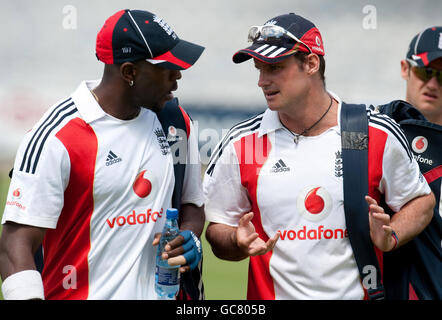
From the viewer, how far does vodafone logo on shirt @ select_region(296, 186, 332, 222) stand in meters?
3.21

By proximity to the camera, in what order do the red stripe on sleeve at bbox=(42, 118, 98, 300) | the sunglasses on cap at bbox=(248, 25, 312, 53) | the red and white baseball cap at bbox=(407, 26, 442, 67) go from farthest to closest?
1. the red and white baseball cap at bbox=(407, 26, 442, 67)
2. the sunglasses on cap at bbox=(248, 25, 312, 53)
3. the red stripe on sleeve at bbox=(42, 118, 98, 300)

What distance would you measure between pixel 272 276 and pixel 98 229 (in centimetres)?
96

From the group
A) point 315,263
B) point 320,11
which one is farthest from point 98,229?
point 320,11

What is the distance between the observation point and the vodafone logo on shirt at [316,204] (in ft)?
10.5

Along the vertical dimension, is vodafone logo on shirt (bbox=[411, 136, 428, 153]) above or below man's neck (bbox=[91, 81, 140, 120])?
below

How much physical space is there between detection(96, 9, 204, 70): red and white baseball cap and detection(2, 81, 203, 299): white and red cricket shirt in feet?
0.88

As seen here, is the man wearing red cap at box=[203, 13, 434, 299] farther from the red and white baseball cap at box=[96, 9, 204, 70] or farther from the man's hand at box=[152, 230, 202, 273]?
the red and white baseball cap at box=[96, 9, 204, 70]

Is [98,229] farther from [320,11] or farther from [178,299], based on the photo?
[320,11]

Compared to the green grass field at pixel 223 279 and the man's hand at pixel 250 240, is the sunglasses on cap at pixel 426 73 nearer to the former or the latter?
the man's hand at pixel 250 240

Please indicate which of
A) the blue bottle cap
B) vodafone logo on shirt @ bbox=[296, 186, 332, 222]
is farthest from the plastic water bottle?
vodafone logo on shirt @ bbox=[296, 186, 332, 222]

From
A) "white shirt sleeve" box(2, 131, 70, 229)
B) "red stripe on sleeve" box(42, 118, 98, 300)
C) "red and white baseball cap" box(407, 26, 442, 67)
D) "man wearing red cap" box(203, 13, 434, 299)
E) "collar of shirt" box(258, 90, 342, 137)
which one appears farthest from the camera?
"red and white baseball cap" box(407, 26, 442, 67)

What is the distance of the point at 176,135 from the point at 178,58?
1.44ft

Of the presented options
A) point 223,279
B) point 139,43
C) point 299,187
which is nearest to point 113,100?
point 139,43

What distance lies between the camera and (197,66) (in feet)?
42.5
